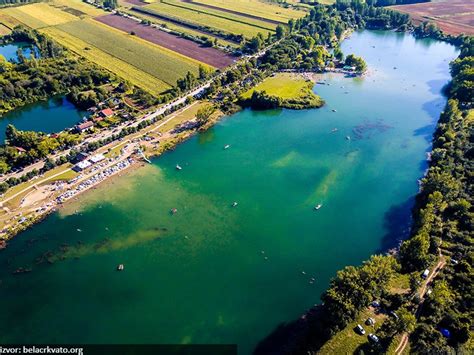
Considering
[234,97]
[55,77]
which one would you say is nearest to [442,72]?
[234,97]

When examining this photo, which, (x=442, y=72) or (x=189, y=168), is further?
(x=442, y=72)

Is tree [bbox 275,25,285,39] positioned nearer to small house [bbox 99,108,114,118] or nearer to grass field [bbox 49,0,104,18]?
small house [bbox 99,108,114,118]

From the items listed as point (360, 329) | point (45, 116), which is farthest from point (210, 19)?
point (360, 329)

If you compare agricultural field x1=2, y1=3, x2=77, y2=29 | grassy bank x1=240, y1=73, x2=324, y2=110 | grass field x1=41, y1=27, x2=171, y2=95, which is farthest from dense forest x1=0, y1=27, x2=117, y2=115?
grassy bank x1=240, y1=73, x2=324, y2=110

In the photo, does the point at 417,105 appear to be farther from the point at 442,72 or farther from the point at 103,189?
the point at 103,189

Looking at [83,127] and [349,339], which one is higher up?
[83,127]

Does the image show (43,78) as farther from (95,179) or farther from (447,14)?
(447,14)

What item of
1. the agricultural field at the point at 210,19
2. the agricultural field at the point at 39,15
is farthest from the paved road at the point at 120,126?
the agricultural field at the point at 39,15
